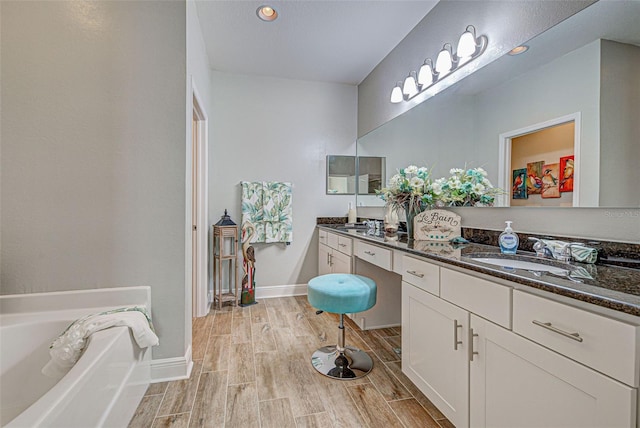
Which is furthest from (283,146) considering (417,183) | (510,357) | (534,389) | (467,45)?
(534,389)

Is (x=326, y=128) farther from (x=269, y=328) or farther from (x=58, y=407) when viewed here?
(x=58, y=407)

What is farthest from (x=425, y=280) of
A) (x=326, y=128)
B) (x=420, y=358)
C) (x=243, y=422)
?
(x=326, y=128)

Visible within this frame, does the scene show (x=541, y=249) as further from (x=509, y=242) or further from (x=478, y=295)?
(x=478, y=295)

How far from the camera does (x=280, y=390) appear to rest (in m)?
1.67

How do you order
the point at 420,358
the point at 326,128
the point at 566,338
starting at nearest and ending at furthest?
the point at 566,338 < the point at 420,358 < the point at 326,128

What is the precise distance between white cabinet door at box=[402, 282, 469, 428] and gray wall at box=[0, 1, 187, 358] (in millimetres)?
1400

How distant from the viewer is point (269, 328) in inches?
100

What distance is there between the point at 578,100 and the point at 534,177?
40cm

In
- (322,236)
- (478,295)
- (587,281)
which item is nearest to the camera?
(587,281)

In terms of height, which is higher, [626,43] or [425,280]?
[626,43]

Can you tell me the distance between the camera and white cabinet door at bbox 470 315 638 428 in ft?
2.48

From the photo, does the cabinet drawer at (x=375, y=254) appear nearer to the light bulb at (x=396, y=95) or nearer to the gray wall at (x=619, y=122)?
the gray wall at (x=619, y=122)

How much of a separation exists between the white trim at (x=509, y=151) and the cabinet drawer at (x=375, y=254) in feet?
2.46

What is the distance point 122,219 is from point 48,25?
46.7 inches
